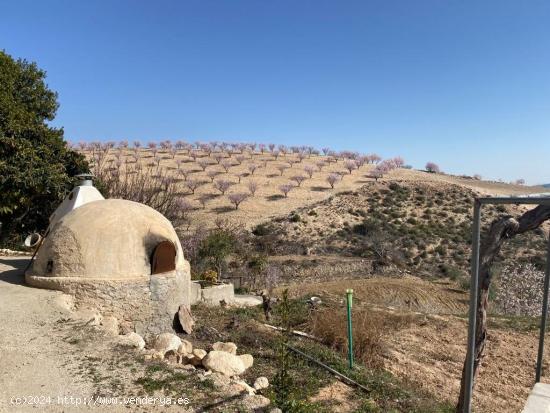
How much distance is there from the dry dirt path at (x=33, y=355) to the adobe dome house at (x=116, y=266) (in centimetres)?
51

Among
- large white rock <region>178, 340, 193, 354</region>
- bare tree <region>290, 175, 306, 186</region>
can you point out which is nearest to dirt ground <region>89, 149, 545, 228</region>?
bare tree <region>290, 175, 306, 186</region>

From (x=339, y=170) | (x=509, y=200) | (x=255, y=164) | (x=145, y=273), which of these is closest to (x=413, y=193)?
(x=339, y=170)

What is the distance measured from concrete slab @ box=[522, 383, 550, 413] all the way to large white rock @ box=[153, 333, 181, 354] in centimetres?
582

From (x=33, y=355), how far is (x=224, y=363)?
304 cm

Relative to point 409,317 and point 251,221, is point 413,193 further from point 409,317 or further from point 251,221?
point 409,317

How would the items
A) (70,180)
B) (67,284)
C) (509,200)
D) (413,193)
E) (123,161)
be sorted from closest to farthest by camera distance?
(509,200)
(67,284)
(70,180)
(413,193)
(123,161)

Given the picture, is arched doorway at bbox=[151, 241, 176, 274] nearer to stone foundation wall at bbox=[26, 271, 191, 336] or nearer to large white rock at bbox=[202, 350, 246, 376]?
stone foundation wall at bbox=[26, 271, 191, 336]

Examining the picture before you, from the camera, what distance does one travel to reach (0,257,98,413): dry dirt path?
5.57 meters

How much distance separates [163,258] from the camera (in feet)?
31.9

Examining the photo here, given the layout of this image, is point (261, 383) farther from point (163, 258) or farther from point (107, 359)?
point (163, 258)

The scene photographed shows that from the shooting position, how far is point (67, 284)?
895 cm

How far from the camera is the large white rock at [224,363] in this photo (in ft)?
23.6

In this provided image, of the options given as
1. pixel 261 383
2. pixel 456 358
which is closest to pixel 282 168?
pixel 456 358

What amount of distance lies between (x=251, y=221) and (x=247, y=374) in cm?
2993
